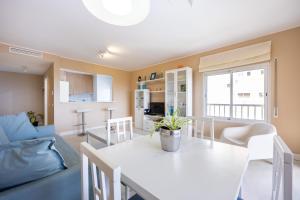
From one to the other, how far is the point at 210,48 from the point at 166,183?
3507 millimetres

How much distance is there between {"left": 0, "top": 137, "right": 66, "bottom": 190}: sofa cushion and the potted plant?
844 millimetres

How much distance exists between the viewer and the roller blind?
2715 mm

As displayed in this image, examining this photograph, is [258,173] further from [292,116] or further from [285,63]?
[285,63]

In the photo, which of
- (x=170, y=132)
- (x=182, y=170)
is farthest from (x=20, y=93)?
(x=182, y=170)

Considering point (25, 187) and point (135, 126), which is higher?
point (25, 187)

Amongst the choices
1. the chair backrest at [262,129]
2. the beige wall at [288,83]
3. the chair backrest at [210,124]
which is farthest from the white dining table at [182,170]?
the beige wall at [288,83]

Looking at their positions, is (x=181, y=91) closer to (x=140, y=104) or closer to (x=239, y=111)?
(x=239, y=111)

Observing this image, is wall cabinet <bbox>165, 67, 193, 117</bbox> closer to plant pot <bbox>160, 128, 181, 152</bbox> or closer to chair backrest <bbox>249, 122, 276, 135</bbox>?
chair backrest <bbox>249, 122, 276, 135</bbox>

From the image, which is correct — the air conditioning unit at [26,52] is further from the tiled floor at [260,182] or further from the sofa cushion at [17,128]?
the tiled floor at [260,182]

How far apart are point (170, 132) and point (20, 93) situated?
7237 millimetres

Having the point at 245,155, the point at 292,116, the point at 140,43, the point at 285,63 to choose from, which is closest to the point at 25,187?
the point at 245,155

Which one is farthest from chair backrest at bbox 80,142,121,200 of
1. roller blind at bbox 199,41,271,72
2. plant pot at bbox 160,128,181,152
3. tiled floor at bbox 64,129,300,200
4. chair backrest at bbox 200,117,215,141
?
roller blind at bbox 199,41,271,72

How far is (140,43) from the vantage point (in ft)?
10.3

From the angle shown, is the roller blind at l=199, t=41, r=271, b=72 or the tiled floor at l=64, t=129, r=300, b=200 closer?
the tiled floor at l=64, t=129, r=300, b=200
